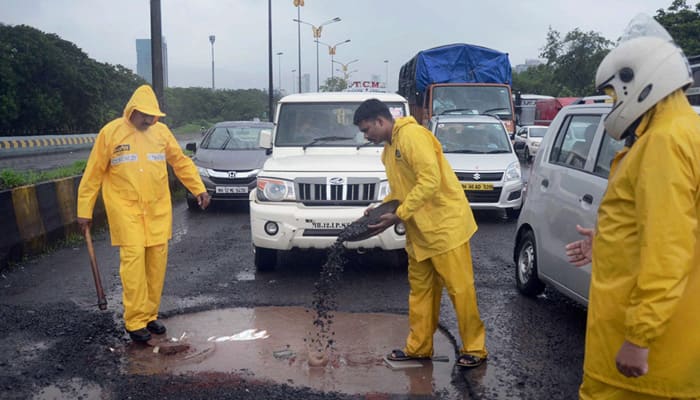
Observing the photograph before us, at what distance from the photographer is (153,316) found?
18.0 feet

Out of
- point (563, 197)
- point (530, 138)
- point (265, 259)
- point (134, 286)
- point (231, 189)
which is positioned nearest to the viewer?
point (134, 286)

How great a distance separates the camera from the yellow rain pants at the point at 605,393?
2443 mm

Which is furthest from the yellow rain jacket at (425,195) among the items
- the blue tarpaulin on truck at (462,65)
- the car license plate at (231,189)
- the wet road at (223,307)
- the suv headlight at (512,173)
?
the blue tarpaulin on truck at (462,65)

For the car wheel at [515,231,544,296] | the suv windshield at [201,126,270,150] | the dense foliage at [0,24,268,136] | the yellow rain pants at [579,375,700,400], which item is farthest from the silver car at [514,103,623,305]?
the dense foliage at [0,24,268,136]

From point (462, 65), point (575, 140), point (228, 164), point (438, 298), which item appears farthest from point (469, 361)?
point (462, 65)

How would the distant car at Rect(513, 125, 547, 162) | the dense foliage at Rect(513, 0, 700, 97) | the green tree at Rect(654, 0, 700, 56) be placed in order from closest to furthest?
the distant car at Rect(513, 125, 547, 162)
the green tree at Rect(654, 0, 700, 56)
the dense foliage at Rect(513, 0, 700, 97)

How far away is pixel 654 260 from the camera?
2217mm

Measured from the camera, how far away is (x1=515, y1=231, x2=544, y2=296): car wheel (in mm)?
6355

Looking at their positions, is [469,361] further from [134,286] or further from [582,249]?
[134,286]

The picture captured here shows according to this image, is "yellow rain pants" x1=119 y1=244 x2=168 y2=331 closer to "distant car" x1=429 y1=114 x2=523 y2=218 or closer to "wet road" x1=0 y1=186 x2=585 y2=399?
"wet road" x1=0 y1=186 x2=585 y2=399

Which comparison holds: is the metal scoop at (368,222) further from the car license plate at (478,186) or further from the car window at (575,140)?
the car license plate at (478,186)

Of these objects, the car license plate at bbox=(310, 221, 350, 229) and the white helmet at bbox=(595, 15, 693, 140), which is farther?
the car license plate at bbox=(310, 221, 350, 229)

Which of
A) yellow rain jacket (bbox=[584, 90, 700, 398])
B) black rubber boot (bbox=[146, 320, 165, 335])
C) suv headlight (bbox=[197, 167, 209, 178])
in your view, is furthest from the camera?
suv headlight (bbox=[197, 167, 209, 178])

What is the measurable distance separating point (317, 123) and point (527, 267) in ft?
11.2
